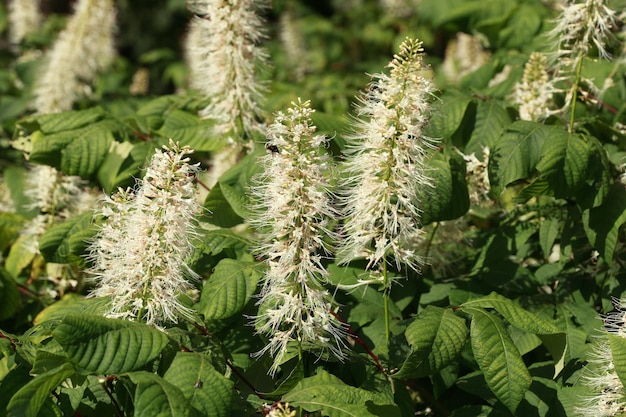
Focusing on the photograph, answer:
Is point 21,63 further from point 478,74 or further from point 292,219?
point 292,219

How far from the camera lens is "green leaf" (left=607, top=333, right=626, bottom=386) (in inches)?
84.1

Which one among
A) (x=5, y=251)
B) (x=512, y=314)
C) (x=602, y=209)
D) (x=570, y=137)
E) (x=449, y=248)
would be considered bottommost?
(x=5, y=251)

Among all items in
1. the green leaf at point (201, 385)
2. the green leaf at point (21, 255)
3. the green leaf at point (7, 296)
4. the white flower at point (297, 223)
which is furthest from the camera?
the green leaf at point (21, 255)

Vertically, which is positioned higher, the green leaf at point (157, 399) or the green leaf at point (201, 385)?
the green leaf at point (157, 399)

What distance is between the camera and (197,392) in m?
2.11

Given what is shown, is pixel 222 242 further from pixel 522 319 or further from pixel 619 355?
pixel 619 355

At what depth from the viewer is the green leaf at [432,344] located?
7.61 ft

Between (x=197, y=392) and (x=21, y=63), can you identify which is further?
(x=21, y=63)

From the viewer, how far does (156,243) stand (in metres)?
2.30

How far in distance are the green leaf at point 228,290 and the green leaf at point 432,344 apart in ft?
1.76

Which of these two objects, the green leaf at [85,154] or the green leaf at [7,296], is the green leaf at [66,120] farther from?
the green leaf at [7,296]

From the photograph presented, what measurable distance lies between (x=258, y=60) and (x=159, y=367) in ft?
6.12

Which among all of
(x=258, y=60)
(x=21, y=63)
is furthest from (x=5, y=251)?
(x=21, y=63)

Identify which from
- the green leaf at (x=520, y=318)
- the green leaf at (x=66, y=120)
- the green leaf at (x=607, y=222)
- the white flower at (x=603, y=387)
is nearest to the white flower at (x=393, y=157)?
the green leaf at (x=520, y=318)
